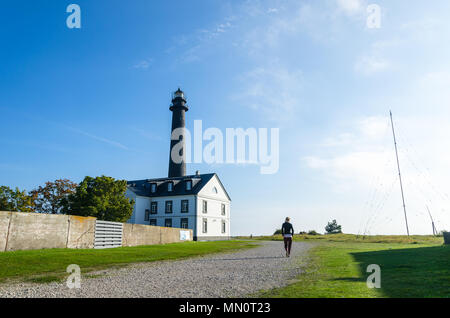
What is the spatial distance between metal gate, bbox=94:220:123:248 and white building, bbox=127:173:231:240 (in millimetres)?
20070

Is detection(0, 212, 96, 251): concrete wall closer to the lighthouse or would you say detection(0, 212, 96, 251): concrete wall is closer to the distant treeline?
the distant treeline

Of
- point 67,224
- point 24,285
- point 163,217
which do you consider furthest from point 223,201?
point 24,285

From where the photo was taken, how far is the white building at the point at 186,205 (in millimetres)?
40531

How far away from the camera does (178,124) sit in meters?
47.9

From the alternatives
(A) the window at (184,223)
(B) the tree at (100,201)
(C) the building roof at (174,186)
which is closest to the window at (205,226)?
(A) the window at (184,223)

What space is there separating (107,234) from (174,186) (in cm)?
2492

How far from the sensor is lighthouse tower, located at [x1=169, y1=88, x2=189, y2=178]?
1839 inches

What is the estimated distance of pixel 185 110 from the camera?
4953 centimetres

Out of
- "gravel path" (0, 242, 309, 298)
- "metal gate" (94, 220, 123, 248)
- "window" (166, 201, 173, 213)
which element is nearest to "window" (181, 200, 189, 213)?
"window" (166, 201, 173, 213)

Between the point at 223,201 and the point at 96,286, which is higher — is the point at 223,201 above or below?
above

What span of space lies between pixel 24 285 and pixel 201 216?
3497 centimetres

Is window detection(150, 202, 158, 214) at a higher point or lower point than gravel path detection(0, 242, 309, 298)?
higher

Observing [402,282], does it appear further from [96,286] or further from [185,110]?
[185,110]
